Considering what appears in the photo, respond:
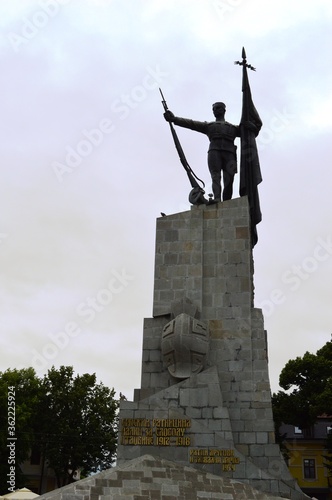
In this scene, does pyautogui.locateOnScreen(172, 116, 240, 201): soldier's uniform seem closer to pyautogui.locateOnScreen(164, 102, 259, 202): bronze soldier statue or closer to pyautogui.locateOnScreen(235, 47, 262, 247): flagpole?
pyautogui.locateOnScreen(164, 102, 259, 202): bronze soldier statue

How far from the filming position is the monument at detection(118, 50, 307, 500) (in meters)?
15.5

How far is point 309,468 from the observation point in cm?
4572

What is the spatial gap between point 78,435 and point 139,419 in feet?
73.9

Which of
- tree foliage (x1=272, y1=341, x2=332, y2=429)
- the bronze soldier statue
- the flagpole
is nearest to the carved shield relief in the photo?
the flagpole

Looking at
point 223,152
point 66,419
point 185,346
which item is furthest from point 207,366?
point 66,419

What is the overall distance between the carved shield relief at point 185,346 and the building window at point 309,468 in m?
32.7

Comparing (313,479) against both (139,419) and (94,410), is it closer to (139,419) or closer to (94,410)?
(94,410)

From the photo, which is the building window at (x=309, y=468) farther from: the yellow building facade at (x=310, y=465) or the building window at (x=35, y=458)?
the building window at (x=35, y=458)

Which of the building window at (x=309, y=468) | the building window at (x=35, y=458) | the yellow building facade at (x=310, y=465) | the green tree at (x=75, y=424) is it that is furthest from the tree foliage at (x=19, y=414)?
the building window at (x=309, y=468)

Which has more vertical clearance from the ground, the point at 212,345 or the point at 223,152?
the point at 223,152

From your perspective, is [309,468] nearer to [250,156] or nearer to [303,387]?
[303,387]

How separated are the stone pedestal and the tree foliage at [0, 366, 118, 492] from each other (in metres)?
19.9

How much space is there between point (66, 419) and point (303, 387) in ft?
45.3

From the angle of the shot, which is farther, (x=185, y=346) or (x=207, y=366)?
(x=207, y=366)
